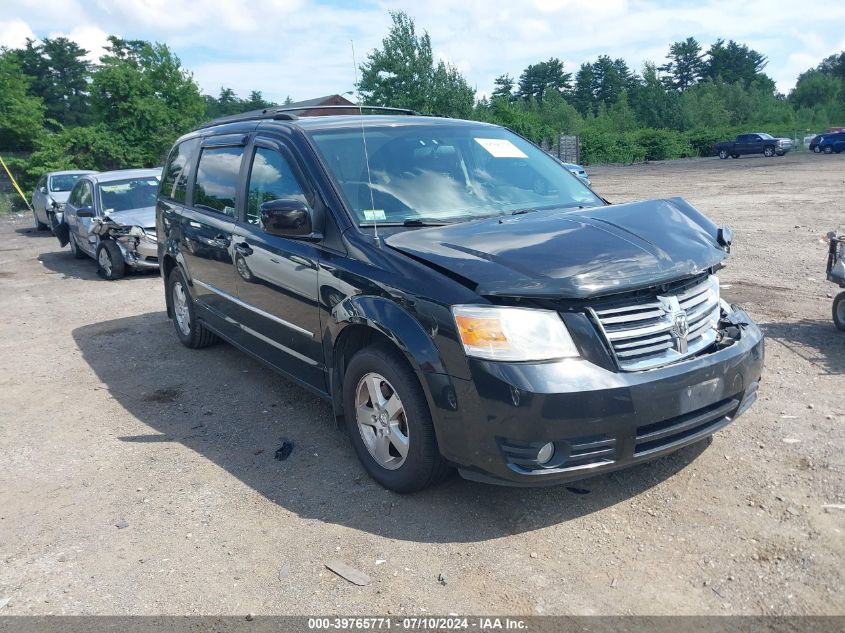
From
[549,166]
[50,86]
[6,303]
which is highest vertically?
[50,86]

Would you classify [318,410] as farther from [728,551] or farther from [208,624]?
[728,551]

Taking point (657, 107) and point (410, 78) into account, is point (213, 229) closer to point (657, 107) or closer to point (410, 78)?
point (410, 78)

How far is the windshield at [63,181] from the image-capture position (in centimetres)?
1976

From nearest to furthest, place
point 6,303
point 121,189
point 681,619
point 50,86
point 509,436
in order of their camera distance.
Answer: point 681,619 < point 509,436 < point 6,303 < point 121,189 < point 50,86

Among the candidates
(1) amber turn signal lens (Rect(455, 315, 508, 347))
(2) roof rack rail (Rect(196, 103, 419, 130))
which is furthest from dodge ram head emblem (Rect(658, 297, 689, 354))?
(2) roof rack rail (Rect(196, 103, 419, 130))

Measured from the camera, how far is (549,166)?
5.03 m

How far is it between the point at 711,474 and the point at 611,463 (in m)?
0.98

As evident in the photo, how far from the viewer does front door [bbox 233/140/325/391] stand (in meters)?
4.26

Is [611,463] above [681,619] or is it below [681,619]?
above

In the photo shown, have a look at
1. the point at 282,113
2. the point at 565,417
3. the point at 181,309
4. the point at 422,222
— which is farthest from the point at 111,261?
the point at 565,417

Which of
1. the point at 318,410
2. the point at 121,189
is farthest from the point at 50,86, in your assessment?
the point at 318,410

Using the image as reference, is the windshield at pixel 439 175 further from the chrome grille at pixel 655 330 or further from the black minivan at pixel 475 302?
the chrome grille at pixel 655 330

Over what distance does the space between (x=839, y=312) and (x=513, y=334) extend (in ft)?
14.5

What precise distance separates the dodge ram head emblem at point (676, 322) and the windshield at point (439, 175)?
126 cm
